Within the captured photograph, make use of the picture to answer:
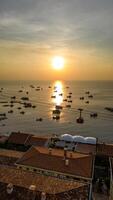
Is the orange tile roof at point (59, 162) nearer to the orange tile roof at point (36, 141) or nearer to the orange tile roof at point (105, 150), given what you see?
the orange tile roof at point (105, 150)

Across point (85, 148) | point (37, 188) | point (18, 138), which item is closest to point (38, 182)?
point (37, 188)

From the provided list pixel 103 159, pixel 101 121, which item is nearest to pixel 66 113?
pixel 101 121

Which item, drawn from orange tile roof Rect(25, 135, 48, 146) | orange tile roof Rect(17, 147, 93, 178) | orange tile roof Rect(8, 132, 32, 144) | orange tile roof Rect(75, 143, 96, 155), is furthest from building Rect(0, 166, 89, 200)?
orange tile roof Rect(8, 132, 32, 144)

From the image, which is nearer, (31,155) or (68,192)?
(68,192)

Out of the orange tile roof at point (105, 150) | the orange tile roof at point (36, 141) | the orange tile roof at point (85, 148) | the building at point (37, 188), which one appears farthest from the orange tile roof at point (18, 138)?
the building at point (37, 188)

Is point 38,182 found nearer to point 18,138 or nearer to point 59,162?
point 59,162

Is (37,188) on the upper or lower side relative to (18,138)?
lower

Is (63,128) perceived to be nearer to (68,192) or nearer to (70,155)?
(70,155)
